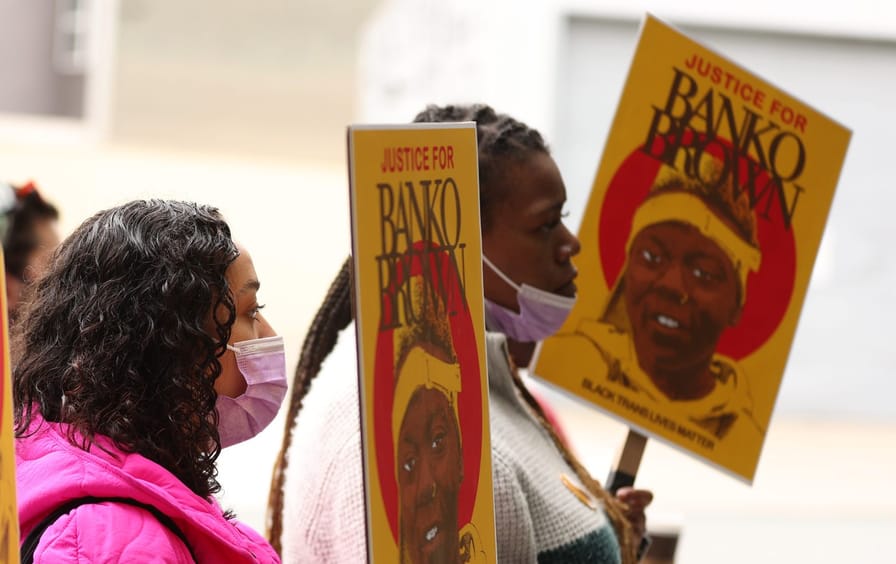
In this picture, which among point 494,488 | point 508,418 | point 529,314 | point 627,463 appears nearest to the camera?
point 494,488

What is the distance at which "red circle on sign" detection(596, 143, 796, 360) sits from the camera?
2676 mm

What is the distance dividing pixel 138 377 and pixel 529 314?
888 millimetres

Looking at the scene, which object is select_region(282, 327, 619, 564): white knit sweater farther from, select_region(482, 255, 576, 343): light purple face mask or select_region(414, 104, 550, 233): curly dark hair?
select_region(414, 104, 550, 233): curly dark hair

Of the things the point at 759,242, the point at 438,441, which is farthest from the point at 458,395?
the point at 759,242

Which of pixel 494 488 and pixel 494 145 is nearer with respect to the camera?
pixel 494 488

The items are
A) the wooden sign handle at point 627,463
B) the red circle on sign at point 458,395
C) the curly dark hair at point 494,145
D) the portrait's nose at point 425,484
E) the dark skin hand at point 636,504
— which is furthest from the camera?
the wooden sign handle at point 627,463

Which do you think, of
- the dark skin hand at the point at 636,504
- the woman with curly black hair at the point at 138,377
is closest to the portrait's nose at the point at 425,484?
the woman with curly black hair at the point at 138,377

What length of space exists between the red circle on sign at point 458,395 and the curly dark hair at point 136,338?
280 millimetres

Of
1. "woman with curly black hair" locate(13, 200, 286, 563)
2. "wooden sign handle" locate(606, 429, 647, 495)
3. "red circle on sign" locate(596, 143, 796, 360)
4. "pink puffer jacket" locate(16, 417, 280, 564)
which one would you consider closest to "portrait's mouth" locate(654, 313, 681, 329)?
"red circle on sign" locate(596, 143, 796, 360)

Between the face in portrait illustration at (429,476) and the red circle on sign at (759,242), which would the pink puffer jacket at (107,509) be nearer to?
the face in portrait illustration at (429,476)

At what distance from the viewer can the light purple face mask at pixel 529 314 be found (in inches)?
91.4

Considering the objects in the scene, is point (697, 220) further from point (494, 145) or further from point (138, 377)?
point (138, 377)

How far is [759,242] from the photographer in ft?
8.94

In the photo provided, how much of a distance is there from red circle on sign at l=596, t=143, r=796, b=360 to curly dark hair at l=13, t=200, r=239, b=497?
1.13 meters
